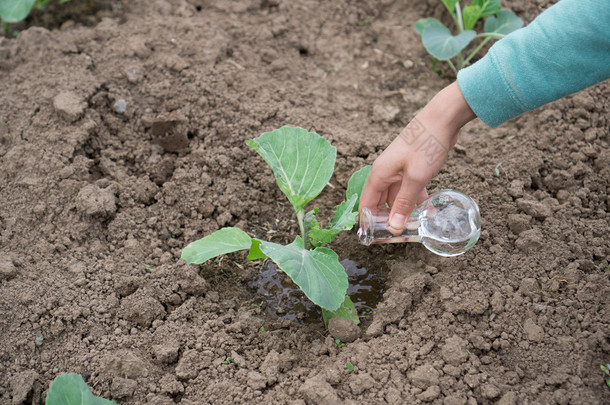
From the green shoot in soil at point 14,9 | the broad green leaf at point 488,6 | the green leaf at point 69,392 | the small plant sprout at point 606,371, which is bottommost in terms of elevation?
the green leaf at point 69,392

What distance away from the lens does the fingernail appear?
1.92 metres

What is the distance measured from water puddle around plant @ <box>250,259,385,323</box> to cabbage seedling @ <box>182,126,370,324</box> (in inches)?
4.4

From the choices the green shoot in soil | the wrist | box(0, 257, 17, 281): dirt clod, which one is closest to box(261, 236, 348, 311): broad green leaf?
the wrist

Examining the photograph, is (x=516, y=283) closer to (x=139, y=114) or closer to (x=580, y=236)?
(x=580, y=236)

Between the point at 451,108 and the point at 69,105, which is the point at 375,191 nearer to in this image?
the point at 451,108

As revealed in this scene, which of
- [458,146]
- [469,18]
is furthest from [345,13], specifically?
[458,146]

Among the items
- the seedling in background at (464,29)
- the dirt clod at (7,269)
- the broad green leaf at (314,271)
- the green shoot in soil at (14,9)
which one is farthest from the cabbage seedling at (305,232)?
the green shoot in soil at (14,9)

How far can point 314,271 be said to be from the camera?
1.93 m

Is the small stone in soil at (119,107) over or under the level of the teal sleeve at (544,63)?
under

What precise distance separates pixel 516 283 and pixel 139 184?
176 centimetres

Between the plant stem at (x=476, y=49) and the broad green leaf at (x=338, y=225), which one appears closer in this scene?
the broad green leaf at (x=338, y=225)

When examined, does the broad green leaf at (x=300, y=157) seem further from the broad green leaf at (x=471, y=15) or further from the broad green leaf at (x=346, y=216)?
the broad green leaf at (x=471, y=15)

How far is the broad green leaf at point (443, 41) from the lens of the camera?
2936 mm

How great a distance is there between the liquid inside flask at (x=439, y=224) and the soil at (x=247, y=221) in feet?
0.33
